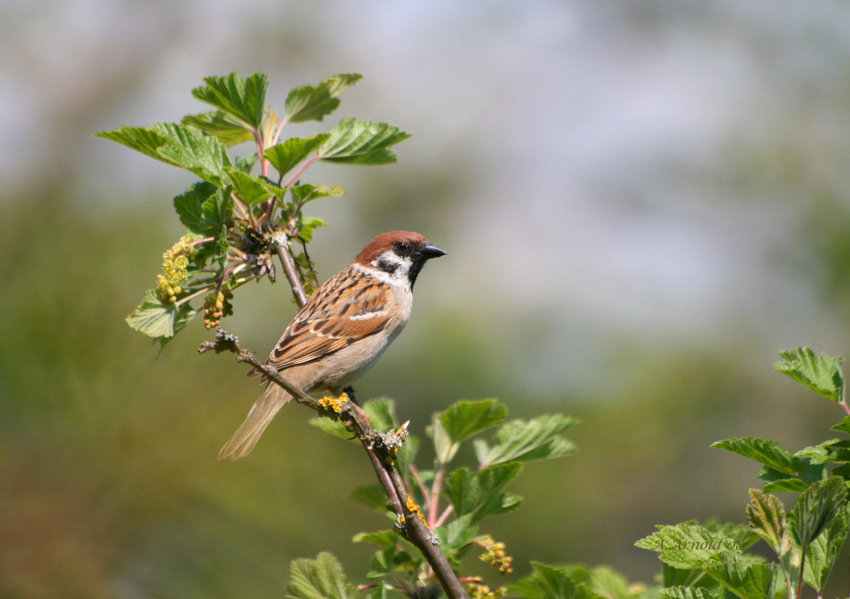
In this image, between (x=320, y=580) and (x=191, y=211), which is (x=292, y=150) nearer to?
(x=191, y=211)

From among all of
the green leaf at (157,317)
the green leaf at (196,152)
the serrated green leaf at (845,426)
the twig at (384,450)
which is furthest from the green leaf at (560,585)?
the green leaf at (196,152)

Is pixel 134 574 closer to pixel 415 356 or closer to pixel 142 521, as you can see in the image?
pixel 142 521

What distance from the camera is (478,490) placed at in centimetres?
138

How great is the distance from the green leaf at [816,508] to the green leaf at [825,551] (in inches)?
1.0

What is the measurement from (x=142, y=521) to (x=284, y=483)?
458mm

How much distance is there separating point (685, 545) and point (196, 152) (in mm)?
1208

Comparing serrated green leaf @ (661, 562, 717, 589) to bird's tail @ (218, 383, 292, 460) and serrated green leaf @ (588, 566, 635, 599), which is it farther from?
bird's tail @ (218, 383, 292, 460)

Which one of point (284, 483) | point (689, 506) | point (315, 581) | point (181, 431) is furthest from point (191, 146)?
point (689, 506)

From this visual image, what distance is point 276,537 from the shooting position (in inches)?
87.3

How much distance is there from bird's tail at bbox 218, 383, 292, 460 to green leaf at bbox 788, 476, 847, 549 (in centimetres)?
147

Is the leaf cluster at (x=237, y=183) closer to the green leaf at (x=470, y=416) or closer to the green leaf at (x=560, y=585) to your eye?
the green leaf at (x=470, y=416)

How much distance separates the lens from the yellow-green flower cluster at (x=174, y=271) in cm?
145

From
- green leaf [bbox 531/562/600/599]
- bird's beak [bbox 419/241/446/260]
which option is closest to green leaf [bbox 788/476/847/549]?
green leaf [bbox 531/562/600/599]

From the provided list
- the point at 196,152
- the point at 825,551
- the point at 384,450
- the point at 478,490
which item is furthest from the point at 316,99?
the point at 825,551
